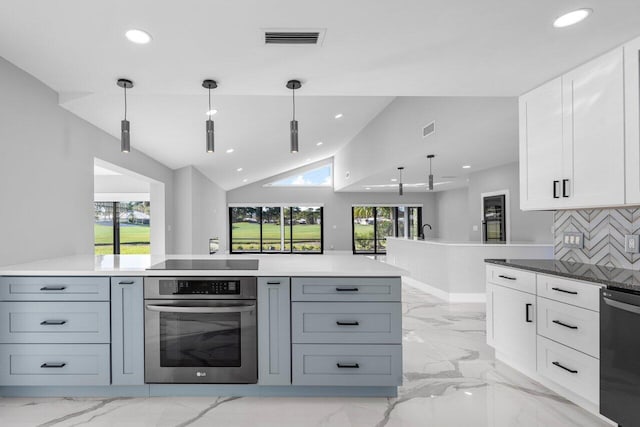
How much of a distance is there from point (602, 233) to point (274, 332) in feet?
8.01

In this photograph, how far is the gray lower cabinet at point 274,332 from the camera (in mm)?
2414

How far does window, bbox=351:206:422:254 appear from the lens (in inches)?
519

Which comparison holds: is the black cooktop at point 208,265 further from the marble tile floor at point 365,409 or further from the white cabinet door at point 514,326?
the white cabinet door at point 514,326

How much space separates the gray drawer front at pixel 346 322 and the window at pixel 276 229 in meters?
10.7

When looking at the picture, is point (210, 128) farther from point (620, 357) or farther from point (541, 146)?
point (620, 357)

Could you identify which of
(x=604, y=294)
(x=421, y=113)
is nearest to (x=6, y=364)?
(x=604, y=294)

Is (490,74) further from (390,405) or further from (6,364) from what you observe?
(6,364)

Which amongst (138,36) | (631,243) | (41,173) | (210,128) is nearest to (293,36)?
(138,36)

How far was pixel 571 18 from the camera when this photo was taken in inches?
75.5

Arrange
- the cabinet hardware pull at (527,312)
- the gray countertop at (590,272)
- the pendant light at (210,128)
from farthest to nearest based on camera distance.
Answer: the pendant light at (210,128) → the cabinet hardware pull at (527,312) → the gray countertop at (590,272)

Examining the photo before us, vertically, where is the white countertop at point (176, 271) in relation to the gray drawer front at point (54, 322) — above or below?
above

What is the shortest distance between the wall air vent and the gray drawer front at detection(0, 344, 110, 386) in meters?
2.20

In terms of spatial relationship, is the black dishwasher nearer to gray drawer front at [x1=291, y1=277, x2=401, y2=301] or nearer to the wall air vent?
gray drawer front at [x1=291, y1=277, x2=401, y2=301]

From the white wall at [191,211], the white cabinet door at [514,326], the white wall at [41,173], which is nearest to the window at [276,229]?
the white wall at [191,211]
